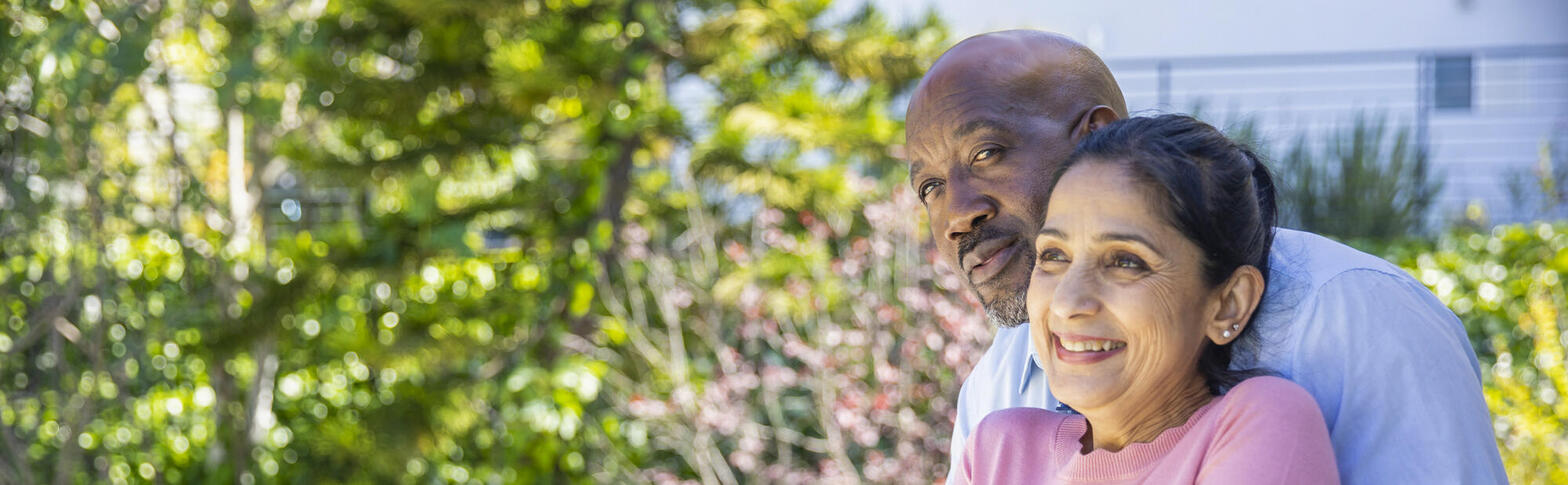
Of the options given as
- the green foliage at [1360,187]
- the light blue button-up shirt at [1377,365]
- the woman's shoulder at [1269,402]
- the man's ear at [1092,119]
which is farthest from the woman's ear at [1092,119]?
the green foliage at [1360,187]

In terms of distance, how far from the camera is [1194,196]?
1.14 m

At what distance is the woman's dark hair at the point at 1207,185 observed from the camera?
1.14m

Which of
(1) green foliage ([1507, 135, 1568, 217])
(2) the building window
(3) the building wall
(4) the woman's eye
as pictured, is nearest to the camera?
(4) the woman's eye

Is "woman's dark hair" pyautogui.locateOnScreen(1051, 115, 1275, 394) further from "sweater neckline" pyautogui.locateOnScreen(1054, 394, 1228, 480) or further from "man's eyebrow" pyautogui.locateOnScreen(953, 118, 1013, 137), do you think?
"man's eyebrow" pyautogui.locateOnScreen(953, 118, 1013, 137)

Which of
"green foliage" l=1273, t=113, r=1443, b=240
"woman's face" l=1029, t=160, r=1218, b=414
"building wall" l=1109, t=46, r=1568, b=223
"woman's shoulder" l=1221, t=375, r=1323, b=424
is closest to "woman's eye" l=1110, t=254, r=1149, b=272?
"woman's face" l=1029, t=160, r=1218, b=414

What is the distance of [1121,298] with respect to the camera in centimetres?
116

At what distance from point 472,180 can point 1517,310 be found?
170 inches

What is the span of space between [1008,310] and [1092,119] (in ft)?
0.86

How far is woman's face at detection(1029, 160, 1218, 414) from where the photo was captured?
3.77 ft

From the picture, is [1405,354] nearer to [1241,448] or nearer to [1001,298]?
[1241,448]

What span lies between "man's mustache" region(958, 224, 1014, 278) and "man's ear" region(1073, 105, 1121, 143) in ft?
0.49

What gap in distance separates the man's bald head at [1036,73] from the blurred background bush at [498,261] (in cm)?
260

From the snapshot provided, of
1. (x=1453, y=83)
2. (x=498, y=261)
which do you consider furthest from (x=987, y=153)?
(x=1453, y=83)

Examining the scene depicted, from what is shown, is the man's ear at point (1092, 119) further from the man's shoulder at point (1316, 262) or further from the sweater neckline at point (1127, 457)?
the sweater neckline at point (1127, 457)
